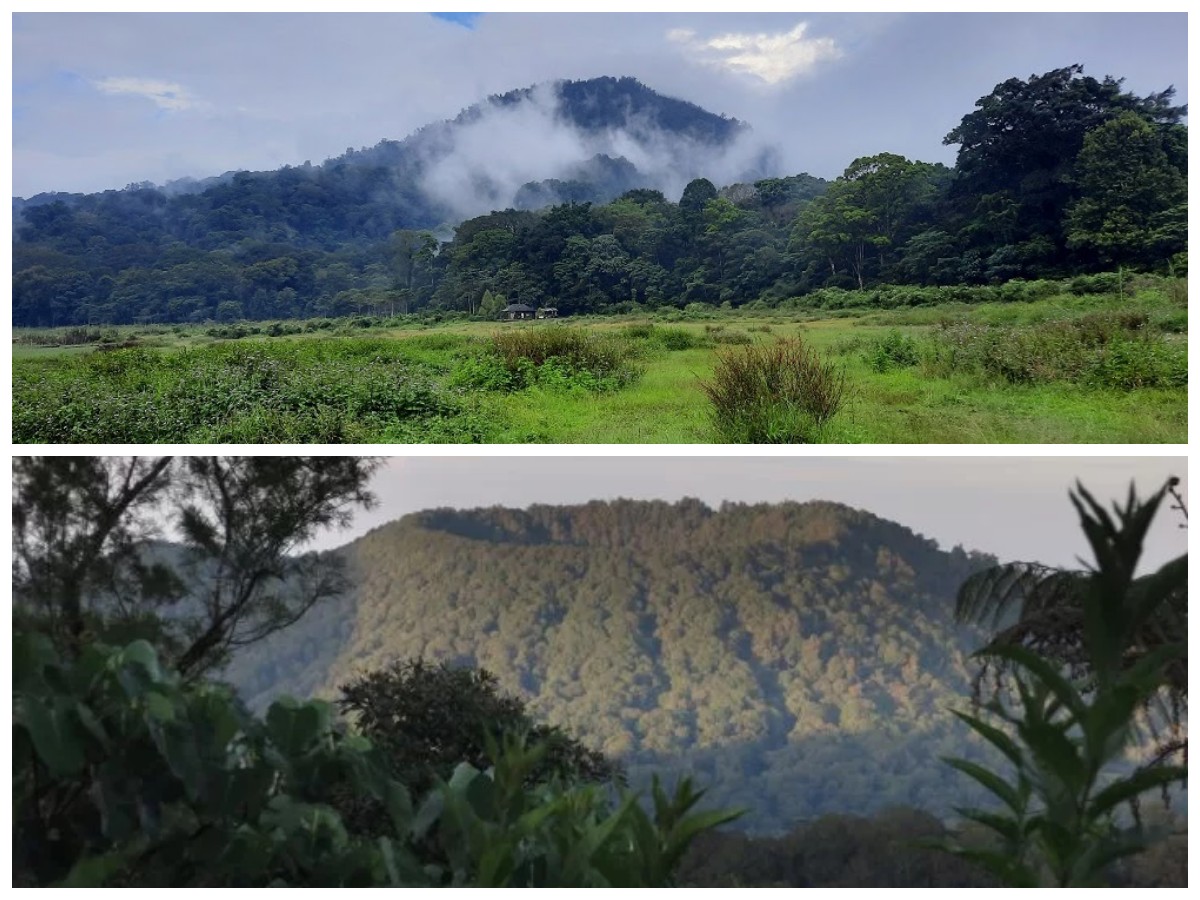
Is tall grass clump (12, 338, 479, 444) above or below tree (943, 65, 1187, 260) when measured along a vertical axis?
below

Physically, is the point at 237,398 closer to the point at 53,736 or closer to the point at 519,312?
the point at 519,312

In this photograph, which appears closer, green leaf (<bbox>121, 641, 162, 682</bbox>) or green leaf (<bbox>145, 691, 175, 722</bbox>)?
green leaf (<bbox>145, 691, 175, 722</bbox>)

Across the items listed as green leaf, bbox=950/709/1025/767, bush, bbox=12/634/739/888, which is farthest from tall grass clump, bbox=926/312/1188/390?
bush, bbox=12/634/739/888

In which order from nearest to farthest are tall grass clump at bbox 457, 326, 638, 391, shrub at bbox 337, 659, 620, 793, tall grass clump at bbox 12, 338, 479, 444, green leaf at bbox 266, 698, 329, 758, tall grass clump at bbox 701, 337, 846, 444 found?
green leaf at bbox 266, 698, 329, 758, shrub at bbox 337, 659, 620, 793, tall grass clump at bbox 701, 337, 846, 444, tall grass clump at bbox 12, 338, 479, 444, tall grass clump at bbox 457, 326, 638, 391

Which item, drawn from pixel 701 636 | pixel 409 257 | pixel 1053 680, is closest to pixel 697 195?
pixel 409 257

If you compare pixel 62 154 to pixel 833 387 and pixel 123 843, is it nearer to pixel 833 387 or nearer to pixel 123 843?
pixel 123 843

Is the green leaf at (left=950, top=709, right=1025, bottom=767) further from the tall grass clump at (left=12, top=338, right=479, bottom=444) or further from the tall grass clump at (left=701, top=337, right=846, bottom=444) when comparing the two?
the tall grass clump at (left=12, top=338, right=479, bottom=444)
